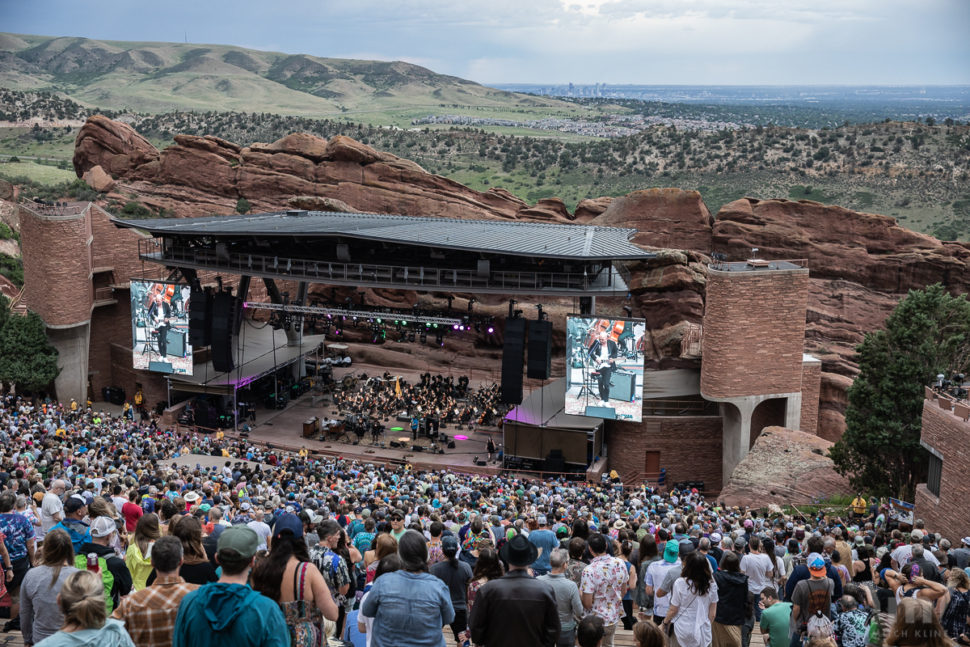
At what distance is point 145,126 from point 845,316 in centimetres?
9295

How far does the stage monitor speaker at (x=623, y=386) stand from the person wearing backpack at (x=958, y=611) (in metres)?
23.4

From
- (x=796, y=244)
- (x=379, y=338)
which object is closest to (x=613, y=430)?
(x=379, y=338)

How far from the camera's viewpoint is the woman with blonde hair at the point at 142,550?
10500 mm

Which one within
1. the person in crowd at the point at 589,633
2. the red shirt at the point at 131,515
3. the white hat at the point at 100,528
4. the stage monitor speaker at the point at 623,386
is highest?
the person in crowd at the point at 589,633

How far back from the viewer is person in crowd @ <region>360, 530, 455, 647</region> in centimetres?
804

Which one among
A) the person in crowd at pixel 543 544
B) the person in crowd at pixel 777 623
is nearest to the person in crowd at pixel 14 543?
the person in crowd at pixel 543 544

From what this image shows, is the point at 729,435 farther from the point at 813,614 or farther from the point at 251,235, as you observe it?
the point at 813,614

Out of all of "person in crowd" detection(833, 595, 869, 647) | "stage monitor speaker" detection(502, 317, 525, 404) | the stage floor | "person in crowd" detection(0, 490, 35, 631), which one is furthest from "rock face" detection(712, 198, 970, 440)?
"person in crowd" detection(0, 490, 35, 631)

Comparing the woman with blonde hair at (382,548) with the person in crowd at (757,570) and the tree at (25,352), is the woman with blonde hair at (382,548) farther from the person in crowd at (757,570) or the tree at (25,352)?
the tree at (25,352)

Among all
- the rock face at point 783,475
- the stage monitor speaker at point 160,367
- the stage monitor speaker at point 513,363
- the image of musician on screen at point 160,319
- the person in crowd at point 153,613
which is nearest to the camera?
the person in crowd at point 153,613

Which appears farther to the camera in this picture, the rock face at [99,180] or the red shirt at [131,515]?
the rock face at [99,180]

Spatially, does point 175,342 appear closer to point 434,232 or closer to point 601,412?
point 434,232

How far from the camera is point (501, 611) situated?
7.95m

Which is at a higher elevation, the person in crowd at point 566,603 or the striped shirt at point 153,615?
the striped shirt at point 153,615
